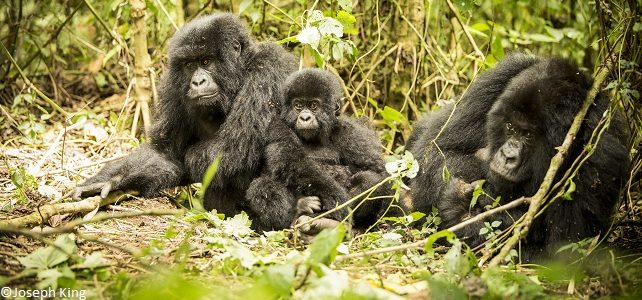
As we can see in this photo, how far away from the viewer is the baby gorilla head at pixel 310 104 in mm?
4633

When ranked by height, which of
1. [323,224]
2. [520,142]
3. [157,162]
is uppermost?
[520,142]

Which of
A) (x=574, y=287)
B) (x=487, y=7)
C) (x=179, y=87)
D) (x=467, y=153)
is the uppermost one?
(x=487, y=7)

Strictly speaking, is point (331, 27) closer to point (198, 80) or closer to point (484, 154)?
point (198, 80)

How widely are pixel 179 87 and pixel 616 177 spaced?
2978 mm

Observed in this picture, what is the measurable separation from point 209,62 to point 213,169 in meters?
2.38

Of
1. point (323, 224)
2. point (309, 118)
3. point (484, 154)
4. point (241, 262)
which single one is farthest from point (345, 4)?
point (241, 262)

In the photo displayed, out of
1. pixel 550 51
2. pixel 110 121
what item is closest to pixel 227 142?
pixel 110 121

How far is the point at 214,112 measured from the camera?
4.86m

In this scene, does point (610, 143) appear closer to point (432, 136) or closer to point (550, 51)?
point (432, 136)

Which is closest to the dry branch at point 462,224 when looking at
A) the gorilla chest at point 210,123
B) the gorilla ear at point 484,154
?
the gorilla ear at point 484,154

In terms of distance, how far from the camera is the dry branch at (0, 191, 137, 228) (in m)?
3.72

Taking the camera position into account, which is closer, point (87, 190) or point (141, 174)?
point (87, 190)

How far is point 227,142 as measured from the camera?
4.74 metres

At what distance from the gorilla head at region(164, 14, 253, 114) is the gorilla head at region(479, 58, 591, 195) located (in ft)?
6.25
